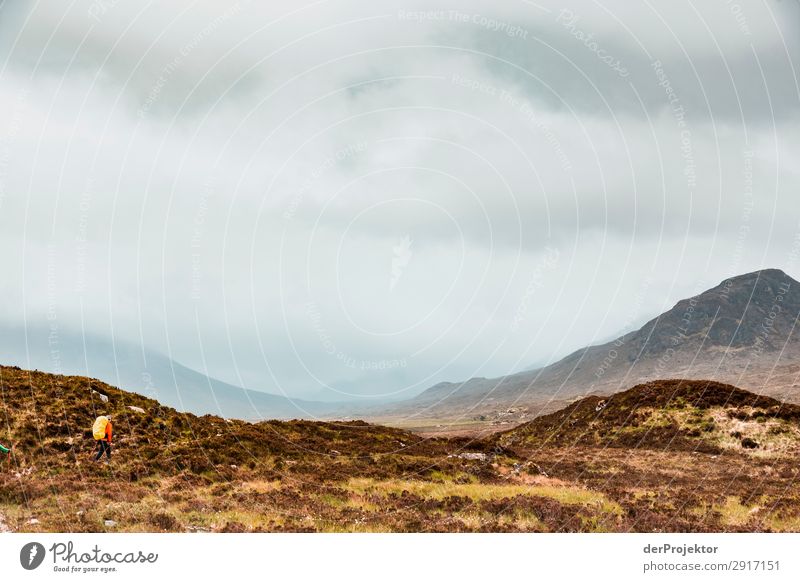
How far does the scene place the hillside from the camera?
2066cm

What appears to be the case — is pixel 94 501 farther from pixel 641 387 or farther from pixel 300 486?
pixel 641 387

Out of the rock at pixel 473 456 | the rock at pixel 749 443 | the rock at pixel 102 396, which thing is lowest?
the rock at pixel 749 443

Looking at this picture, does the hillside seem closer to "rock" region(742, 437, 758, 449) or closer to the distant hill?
"rock" region(742, 437, 758, 449)

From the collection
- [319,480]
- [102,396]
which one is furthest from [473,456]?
[102,396]

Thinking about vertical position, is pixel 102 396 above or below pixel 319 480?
above

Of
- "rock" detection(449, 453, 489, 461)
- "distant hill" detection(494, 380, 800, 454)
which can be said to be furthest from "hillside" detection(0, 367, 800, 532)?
A: "distant hill" detection(494, 380, 800, 454)

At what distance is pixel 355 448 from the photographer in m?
40.0

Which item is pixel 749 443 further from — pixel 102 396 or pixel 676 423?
pixel 102 396

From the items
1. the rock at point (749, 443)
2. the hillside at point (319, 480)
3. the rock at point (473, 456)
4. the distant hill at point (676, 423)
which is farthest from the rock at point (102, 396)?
the rock at point (749, 443)

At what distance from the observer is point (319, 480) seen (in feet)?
94.5

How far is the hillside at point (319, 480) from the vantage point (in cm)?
2066

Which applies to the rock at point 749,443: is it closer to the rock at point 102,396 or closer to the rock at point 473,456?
the rock at point 473,456
